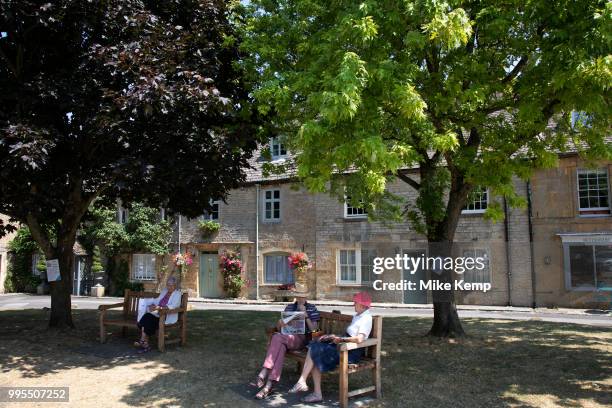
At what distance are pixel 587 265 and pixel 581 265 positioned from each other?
0.34 m

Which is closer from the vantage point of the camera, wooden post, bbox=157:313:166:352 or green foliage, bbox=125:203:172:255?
wooden post, bbox=157:313:166:352

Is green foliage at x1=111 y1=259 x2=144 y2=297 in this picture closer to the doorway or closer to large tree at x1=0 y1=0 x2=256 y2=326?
the doorway

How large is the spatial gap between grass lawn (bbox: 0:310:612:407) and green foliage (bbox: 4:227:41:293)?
2370 centimetres

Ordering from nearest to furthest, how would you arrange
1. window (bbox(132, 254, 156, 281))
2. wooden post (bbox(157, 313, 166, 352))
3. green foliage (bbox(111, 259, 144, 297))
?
1. wooden post (bbox(157, 313, 166, 352))
2. window (bbox(132, 254, 156, 281))
3. green foliage (bbox(111, 259, 144, 297))

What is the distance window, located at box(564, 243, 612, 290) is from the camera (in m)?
19.9

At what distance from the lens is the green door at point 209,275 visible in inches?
1079

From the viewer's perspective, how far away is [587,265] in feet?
67.4

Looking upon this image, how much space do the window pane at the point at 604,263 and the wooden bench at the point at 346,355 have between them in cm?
1606

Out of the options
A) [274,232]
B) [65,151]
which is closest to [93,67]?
[65,151]

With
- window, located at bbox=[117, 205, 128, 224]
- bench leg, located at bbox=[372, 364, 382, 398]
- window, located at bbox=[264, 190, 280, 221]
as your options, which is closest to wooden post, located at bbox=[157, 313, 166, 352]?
bench leg, located at bbox=[372, 364, 382, 398]

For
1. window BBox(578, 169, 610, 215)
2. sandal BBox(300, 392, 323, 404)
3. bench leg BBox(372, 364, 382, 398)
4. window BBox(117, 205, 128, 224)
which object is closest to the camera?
sandal BBox(300, 392, 323, 404)

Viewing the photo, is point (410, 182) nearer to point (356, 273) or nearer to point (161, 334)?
point (161, 334)

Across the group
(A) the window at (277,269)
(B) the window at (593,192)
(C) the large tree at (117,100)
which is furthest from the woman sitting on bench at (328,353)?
(A) the window at (277,269)

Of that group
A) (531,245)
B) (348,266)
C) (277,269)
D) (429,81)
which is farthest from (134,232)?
(429,81)
